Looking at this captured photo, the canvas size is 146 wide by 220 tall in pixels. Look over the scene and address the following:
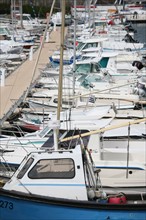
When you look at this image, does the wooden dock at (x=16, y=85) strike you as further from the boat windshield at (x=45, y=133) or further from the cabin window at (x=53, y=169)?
the cabin window at (x=53, y=169)

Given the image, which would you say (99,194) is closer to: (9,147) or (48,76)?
(9,147)

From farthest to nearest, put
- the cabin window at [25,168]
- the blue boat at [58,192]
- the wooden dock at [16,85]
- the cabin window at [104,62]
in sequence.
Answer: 1. the cabin window at [104,62]
2. the wooden dock at [16,85]
3. the cabin window at [25,168]
4. the blue boat at [58,192]

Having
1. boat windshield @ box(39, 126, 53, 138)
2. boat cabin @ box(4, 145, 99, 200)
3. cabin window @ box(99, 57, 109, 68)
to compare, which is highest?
boat cabin @ box(4, 145, 99, 200)

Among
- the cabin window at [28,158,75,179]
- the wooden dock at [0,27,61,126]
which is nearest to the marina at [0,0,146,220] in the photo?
the cabin window at [28,158,75,179]

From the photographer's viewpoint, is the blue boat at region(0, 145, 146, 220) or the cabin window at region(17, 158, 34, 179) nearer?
the blue boat at region(0, 145, 146, 220)

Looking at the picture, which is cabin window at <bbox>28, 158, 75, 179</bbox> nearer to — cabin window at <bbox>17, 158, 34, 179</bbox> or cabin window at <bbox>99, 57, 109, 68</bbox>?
cabin window at <bbox>17, 158, 34, 179</bbox>

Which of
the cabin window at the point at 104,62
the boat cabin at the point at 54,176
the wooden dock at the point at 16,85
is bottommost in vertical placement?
the wooden dock at the point at 16,85

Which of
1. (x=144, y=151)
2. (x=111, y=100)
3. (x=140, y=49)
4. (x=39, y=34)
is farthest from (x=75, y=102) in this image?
(x=39, y=34)

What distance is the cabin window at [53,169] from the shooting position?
11.1 meters

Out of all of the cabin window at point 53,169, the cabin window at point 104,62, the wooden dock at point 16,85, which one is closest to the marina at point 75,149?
the cabin window at point 53,169

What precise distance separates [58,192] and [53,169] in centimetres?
49

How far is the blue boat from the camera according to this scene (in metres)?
10.6

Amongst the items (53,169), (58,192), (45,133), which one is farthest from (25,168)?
(45,133)

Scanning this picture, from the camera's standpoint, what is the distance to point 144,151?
13469mm
